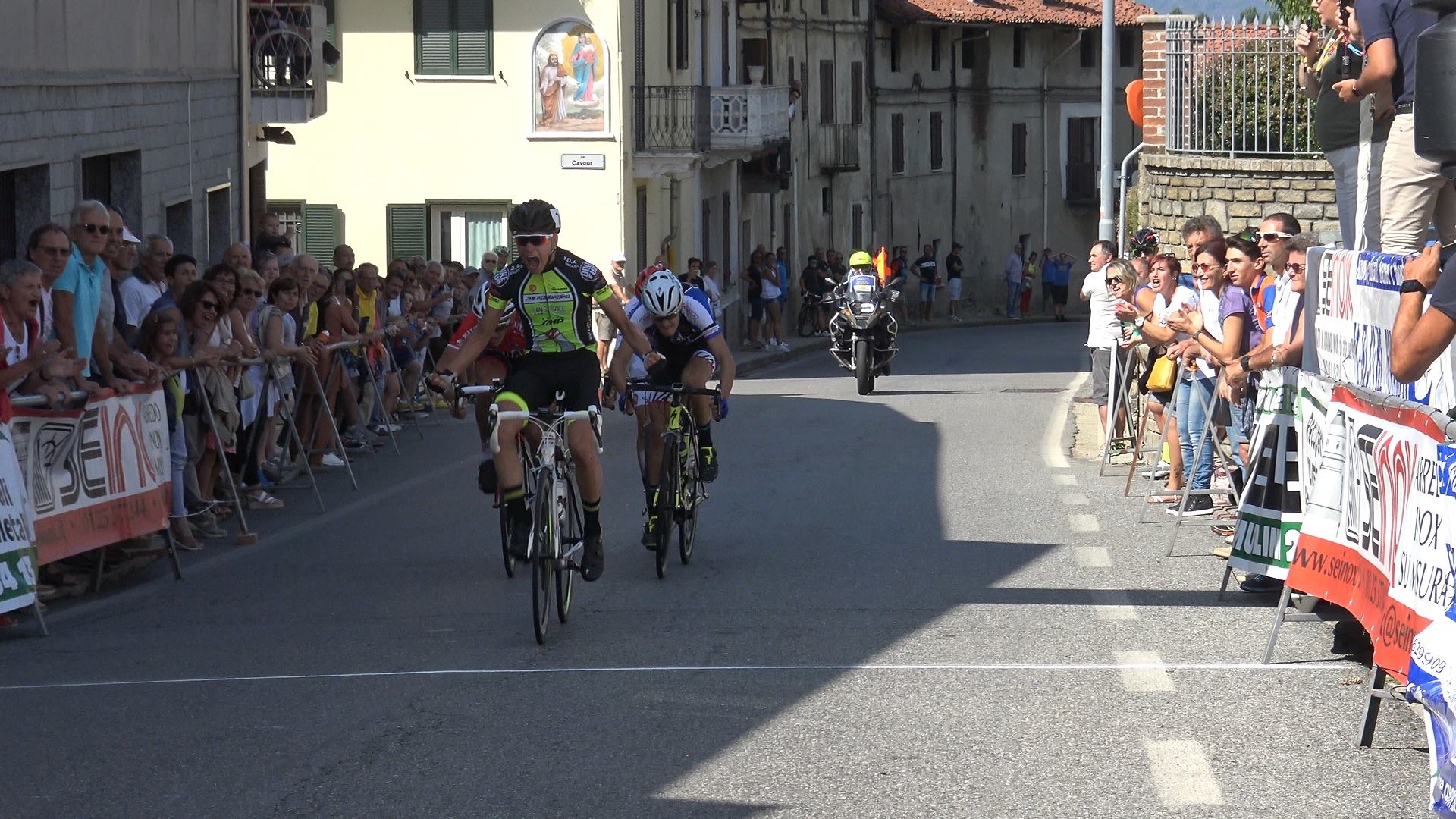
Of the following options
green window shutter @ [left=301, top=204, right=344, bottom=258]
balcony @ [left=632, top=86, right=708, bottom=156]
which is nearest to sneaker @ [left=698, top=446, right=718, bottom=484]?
balcony @ [left=632, top=86, right=708, bottom=156]

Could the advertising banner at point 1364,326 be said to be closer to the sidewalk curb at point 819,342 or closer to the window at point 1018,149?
the sidewalk curb at point 819,342

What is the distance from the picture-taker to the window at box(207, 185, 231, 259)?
2398cm

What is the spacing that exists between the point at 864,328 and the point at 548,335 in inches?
699

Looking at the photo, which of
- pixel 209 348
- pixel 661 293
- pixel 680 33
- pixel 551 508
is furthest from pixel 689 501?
pixel 680 33

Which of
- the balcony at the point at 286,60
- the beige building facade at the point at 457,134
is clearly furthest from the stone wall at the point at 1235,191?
the beige building facade at the point at 457,134

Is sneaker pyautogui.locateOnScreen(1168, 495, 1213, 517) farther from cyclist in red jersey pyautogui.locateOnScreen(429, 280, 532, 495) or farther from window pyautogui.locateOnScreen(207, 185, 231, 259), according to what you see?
window pyautogui.locateOnScreen(207, 185, 231, 259)

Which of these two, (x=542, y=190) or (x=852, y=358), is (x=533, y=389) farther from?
(x=542, y=190)

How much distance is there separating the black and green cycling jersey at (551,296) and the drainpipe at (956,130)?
56.2 metres

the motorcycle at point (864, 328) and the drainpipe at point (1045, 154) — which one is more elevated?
the drainpipe at point (1045, 154)

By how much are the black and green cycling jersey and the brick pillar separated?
17.2 metres

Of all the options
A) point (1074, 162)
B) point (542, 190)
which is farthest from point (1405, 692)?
point (1074, 162)

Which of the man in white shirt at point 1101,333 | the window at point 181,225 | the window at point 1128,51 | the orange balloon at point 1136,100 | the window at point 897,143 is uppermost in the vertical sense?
the window at point 1128,51

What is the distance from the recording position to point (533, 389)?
9.66 meters

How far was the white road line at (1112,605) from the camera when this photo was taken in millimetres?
9492
